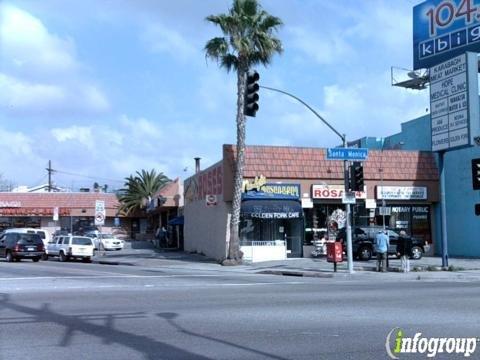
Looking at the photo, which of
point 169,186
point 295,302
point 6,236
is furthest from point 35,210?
point 295,302

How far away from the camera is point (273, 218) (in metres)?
32.8

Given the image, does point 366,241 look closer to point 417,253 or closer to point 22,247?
point 417,253

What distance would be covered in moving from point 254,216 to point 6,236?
15.5 m

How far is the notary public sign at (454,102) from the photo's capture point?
25484mm

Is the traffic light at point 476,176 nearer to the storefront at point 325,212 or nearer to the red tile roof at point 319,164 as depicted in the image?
the storefront at point 325,212

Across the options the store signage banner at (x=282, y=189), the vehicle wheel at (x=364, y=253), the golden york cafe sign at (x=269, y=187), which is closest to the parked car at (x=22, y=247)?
the golden york cafe sign at (x=269, y=187)

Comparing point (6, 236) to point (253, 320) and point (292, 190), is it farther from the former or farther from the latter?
point (253, 320)

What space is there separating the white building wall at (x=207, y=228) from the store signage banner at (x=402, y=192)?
29.3ft

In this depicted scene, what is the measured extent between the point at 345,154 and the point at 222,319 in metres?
14.8

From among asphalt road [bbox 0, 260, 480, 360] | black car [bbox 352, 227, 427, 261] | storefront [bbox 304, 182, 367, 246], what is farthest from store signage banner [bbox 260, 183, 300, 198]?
asphalt road [bbox 0, 260, 480, 360]

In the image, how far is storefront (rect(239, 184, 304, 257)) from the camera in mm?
32344

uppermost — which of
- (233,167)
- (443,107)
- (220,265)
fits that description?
(443,107)

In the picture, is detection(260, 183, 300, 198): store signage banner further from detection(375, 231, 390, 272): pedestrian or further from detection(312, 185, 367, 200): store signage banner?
detection(375, 231, 390, 272): pedestrian

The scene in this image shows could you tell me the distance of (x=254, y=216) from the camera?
106 feet
